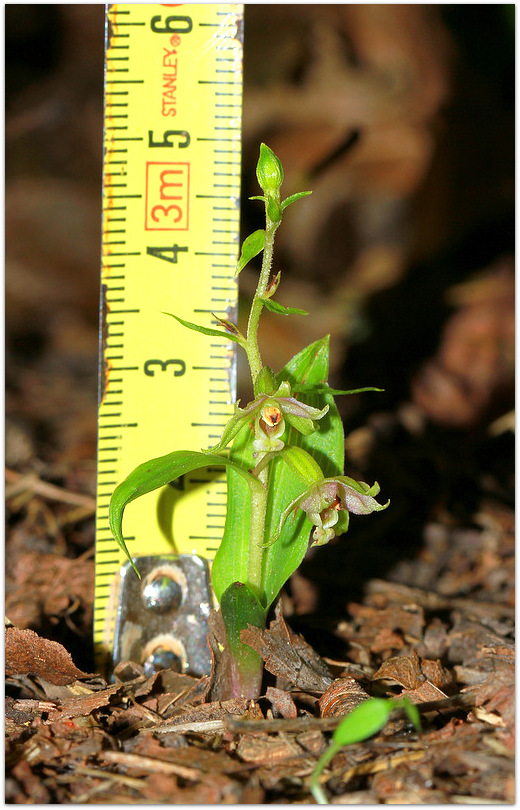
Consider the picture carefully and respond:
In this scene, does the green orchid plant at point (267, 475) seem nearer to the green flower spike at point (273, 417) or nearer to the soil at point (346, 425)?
the green flower spike at point (273, 417)

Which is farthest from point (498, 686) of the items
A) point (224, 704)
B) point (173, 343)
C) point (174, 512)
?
point (173, 343)

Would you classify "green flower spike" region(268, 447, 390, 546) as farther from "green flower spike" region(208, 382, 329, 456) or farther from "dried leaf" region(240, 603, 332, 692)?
"dried leaf" region(240, 603, 332, 692)

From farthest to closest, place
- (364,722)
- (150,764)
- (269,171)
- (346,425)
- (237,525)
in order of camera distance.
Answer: (346,425) → (237,525) → (269,171) → (150,764) → (364,722)

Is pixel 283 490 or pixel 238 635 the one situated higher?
pixel 283 490

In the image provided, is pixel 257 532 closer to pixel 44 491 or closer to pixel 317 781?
pixel 317 781

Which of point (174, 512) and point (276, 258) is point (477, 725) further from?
point (276, 258)

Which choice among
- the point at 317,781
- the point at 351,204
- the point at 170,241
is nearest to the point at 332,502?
the point at 317,781

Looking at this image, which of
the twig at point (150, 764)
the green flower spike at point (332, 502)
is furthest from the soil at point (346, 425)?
the green flower spike at point (332, 502)
